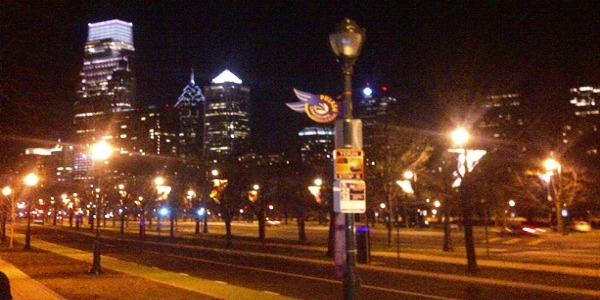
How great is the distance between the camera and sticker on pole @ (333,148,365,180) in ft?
29.3

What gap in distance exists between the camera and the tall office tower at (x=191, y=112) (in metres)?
119

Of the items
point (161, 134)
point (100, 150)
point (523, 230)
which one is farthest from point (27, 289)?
point (161, 134)

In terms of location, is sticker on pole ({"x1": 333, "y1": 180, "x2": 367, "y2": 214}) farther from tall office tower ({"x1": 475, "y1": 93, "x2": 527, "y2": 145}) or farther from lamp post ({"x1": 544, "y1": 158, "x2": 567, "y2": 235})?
lamp post ({"x1": 544, "y1": 158, "x2": 567, "y2": 235})

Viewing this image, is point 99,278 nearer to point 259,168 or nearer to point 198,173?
point 259,168

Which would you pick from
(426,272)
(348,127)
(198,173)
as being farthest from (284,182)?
(348,127)

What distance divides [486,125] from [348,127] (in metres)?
31.3

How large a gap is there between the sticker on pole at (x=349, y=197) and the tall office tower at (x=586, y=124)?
59.3 m

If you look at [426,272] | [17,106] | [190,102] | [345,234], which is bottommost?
[426,272]

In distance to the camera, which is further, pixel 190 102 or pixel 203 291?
pixel 190 102

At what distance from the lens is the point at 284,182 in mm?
48812

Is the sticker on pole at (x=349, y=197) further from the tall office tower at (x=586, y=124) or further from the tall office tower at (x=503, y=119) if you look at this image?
the tall office tower at (x=586, y=124)

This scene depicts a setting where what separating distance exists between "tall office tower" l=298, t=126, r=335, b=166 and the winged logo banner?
26228mm

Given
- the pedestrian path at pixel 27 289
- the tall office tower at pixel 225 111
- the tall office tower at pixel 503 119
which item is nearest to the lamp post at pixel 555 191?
the tall office tower at pixel 503 119

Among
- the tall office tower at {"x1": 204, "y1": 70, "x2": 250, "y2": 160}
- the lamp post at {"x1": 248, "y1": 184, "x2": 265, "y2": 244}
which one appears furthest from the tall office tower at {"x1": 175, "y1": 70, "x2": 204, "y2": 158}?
the lamp post at {"x1": 248, "y1": 184, "x2": 265, "y2": 244}
